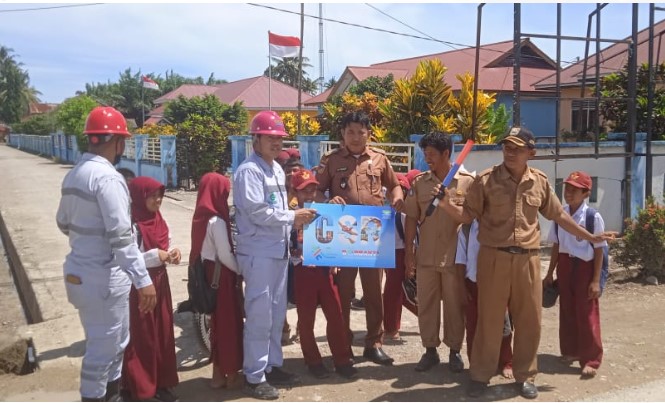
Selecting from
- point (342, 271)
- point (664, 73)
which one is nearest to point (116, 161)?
point (342, 271)

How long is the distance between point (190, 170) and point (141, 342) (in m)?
15.5

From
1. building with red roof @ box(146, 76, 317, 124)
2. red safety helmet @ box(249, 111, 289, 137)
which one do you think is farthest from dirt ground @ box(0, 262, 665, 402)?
building with red roof @ box(146, 76, 317, 124)

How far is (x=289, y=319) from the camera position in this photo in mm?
5703

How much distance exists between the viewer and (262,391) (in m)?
3.85

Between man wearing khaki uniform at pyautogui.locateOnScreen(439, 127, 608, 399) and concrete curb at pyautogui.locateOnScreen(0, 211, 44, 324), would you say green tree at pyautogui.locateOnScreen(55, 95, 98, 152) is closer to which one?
concrete curb at pyautogui.locateOnScreen(0, 211, 44, 324)

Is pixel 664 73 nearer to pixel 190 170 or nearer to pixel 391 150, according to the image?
pixel 391 150

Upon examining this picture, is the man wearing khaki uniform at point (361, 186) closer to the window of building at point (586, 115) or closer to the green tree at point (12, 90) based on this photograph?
the window of building at point (586, 115)

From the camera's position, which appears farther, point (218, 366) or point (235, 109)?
point (235, 109)

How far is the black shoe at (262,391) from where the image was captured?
383 centimetres

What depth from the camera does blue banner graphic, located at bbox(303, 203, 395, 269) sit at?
4.13 meters

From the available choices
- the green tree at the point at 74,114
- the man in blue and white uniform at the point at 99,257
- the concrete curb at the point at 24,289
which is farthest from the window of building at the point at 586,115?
the green tree at the point at 74,114

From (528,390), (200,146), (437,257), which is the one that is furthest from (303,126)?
(528,390)

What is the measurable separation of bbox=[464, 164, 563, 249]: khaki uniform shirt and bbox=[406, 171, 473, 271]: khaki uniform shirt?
0.90 feet

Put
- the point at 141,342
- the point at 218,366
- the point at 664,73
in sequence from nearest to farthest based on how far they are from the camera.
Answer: the point at 141,342, the point at 218,366, the point at 664,73
